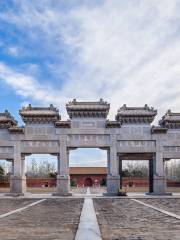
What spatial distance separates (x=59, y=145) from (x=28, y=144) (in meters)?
2.56

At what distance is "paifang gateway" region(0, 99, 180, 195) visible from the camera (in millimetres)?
33000

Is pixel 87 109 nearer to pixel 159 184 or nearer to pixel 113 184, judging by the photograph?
pixel 113 184

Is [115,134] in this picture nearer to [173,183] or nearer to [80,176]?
[173,183]

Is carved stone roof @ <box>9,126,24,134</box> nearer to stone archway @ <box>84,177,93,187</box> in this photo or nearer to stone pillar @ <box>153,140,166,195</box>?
stone pillar @ <box>153,140,166,195</box>

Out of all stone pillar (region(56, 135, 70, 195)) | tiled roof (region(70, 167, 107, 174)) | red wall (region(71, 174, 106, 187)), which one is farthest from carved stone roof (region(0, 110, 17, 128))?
red wall (region(71, 174, 106, 187))

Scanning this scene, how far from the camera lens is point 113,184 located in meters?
32.8

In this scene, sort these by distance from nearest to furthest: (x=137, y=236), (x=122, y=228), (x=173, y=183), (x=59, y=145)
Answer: (x=137, y=236), (x=122, y=228), (x=59, y=145), (x=173, y=183)

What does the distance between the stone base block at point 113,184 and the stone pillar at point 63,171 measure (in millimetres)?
3309

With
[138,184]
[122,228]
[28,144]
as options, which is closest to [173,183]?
[138,184]

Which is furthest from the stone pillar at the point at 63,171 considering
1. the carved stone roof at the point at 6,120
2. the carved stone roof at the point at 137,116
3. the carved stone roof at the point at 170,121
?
the carved stone roof at the point at 170,121

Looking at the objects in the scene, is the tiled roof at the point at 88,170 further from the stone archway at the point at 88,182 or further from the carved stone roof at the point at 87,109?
the carved stone roof at the point at 87,109

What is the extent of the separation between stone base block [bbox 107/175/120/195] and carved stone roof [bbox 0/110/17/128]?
9.28 metres

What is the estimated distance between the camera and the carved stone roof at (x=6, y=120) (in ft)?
111

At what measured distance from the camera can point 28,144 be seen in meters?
33.3
